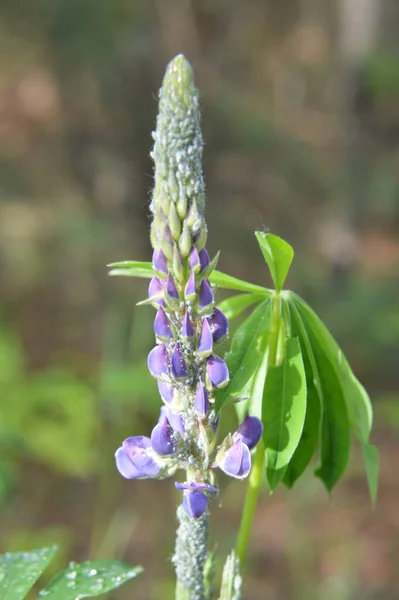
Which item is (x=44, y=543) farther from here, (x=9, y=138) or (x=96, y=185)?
(x=9, y=138)

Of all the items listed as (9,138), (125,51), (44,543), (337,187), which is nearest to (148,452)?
(44,543)

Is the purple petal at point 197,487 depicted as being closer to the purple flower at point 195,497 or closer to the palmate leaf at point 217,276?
the purple flower at point 195,497

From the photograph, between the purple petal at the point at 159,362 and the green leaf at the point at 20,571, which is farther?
the green leaf at the point at 20,571

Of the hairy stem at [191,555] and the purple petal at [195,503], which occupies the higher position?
the purple petal at [195,503]

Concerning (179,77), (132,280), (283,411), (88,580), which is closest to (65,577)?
(88,580)

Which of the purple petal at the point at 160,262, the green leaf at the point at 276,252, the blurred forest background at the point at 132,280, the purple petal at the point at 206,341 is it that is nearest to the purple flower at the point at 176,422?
the purple petal at the point at 206,341

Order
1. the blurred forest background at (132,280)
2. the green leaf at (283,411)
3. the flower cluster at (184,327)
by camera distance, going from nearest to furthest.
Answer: the flower cluster at (184,327) < the green leaf at (283,411) < the blurred forest background at (132,280)

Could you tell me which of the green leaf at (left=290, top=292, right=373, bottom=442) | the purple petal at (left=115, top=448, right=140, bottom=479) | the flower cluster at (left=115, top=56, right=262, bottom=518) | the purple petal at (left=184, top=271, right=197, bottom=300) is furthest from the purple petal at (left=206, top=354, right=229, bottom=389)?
the green leaf at (left=290, top=292, right=373, bottom=442)
